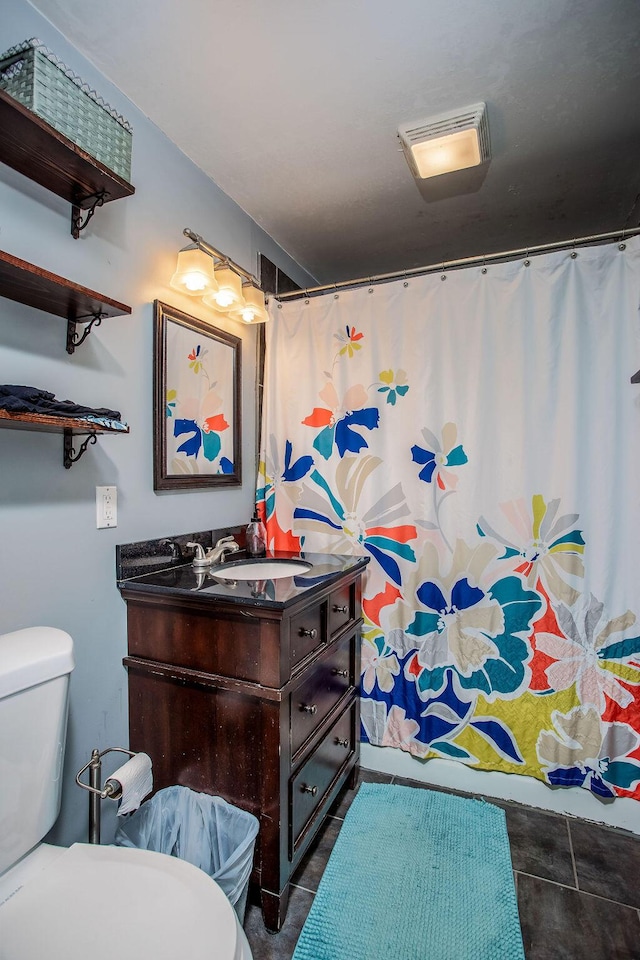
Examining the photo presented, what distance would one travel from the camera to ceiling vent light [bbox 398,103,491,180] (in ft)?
5.10

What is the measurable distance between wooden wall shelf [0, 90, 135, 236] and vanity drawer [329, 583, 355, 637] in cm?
133

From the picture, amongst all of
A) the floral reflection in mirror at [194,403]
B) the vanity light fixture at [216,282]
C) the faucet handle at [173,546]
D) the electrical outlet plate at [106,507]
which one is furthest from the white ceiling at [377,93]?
the faucet handle at [173,546]

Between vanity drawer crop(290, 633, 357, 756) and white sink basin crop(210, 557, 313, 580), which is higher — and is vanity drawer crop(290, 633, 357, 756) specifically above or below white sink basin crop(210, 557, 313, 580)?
below

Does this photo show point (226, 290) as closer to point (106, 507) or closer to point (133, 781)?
point (106, 507)

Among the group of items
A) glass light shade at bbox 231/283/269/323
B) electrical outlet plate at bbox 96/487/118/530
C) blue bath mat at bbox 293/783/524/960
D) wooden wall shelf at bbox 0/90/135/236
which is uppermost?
wooden wall shelf at bbox 0/90/135/236

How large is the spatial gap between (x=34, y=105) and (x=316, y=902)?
213cm

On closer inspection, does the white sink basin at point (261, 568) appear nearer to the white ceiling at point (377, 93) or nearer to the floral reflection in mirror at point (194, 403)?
the floral reflection in mirror at point (194, 403)

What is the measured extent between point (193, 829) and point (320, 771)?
42 cm

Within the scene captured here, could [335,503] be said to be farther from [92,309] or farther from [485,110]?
[485,110]

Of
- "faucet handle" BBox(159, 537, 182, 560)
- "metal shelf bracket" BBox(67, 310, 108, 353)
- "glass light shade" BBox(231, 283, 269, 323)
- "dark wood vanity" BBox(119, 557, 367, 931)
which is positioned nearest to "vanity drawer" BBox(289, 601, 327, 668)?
"dark wood vanity" BBox(119, 557, 367, 931)

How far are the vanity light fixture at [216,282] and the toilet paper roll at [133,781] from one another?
145 centimetres

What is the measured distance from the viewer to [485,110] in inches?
60.6

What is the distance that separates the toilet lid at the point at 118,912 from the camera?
31.6 inches

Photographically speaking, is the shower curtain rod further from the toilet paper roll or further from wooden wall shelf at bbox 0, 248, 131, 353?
the toilet paper roll
